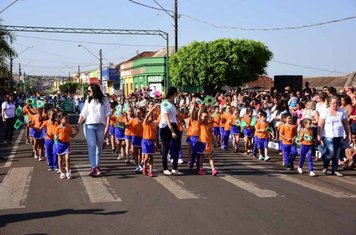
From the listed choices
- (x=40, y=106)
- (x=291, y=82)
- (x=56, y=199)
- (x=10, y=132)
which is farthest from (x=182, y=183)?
(x=291, y=82)

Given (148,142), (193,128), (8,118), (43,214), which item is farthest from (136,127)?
(8,118)

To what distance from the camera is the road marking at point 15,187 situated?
7121 mm

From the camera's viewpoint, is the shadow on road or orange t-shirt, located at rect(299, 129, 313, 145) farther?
orange t-shirt, located at rect(299, 129, 313, 145)

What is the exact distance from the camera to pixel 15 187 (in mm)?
8422

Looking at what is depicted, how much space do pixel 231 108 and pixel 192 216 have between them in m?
9.15

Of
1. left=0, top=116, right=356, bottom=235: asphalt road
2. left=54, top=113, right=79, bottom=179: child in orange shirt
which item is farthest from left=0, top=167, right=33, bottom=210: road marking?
left=54, top=113, right=79, bottom=179: child in orange shirt

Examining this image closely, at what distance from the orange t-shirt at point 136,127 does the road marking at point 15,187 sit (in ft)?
8.01

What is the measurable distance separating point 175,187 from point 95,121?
7.33 feet

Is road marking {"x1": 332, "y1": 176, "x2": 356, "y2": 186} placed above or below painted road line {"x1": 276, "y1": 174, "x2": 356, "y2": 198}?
below

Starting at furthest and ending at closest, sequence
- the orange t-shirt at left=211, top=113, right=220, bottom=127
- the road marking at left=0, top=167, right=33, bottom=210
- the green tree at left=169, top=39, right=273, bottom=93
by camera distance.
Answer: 1. the green tree at left=169, top=39, right=273, bottom=93
2. the orange t-shirt at left=211, top=113, right=220, bottom=127
3. the road marking at left=0, top=167, right=33, bottom=210

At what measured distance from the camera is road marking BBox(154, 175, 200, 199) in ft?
24.7

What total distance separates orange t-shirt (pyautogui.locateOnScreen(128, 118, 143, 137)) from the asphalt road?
2.62 ft

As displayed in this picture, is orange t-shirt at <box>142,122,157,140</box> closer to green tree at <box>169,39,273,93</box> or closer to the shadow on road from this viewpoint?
the shadow on road

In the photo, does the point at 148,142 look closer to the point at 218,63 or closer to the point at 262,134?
the point at 262,134
